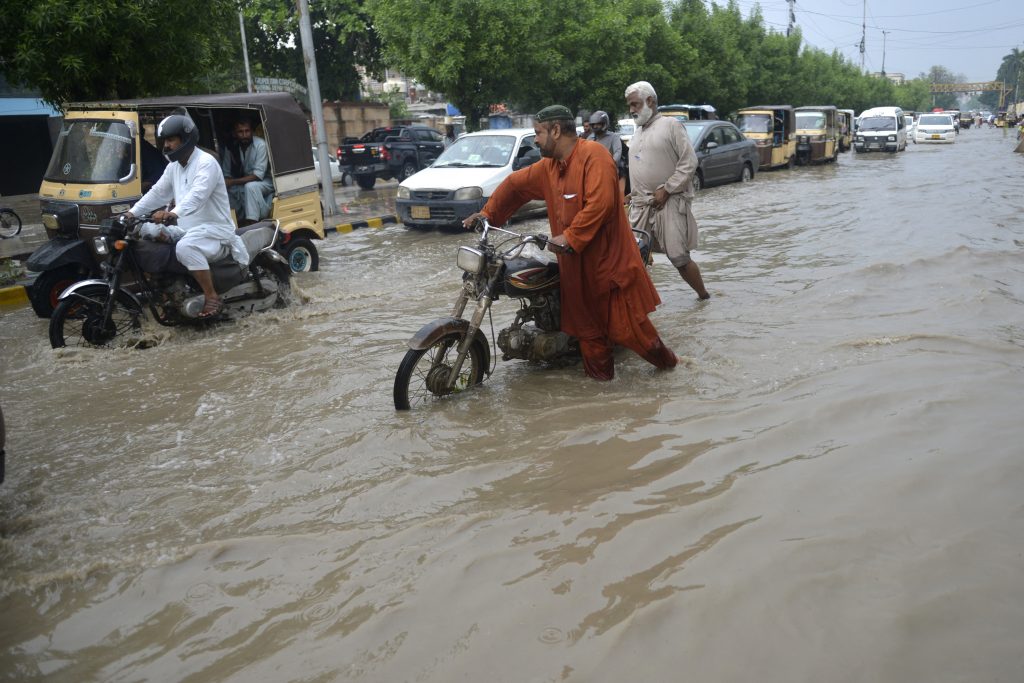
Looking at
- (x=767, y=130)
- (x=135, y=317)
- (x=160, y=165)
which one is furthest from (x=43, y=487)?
(x=767, y=130)

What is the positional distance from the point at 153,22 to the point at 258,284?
4.19 m

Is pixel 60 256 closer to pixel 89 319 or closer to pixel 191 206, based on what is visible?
pixel 89 319

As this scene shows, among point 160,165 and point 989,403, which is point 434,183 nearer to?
point 160,165

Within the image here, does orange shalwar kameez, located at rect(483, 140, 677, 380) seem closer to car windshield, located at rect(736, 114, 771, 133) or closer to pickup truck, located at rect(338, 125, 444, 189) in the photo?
pickup truck, located at rect(338, 125, 444, 189)

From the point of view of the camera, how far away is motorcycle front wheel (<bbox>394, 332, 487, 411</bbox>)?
4926 millimetres

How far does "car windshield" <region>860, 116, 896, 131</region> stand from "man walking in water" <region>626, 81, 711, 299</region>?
2855 centimetres

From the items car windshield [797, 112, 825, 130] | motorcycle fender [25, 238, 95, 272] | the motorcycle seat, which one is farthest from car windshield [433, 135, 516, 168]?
car windshield [797, 112, 825, 130]

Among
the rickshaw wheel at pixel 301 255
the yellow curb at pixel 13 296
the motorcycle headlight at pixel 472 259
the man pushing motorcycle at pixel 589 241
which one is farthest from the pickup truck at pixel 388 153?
the motorcycle headlight at pixel 472 259

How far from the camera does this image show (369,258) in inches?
457

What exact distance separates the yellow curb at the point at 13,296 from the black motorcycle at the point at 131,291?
2.56 meters

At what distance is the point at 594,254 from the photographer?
5.20m

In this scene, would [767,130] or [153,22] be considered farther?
[767,130]

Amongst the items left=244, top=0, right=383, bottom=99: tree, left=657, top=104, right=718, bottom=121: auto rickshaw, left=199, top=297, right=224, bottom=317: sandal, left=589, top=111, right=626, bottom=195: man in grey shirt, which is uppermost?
left=244, top=0, right=383, bottom=99: tree

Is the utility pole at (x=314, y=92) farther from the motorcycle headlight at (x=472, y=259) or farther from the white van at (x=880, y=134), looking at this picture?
the white van at (x=880, y=134)
